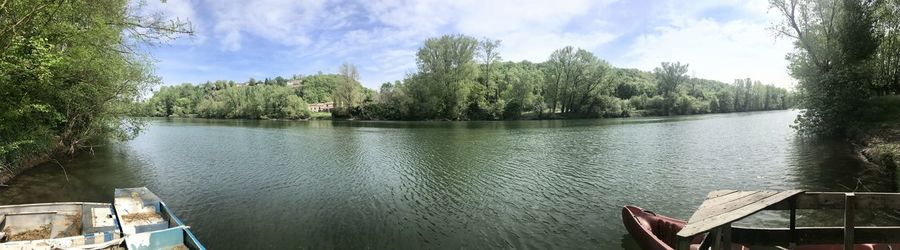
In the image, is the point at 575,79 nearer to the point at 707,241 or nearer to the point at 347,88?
the point at 347,88

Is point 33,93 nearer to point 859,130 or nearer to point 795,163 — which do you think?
point 795,163

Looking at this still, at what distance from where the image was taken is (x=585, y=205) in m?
15.9

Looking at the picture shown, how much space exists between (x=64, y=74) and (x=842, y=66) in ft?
159

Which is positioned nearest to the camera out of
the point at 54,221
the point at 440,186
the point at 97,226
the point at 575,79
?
the point at 97,226

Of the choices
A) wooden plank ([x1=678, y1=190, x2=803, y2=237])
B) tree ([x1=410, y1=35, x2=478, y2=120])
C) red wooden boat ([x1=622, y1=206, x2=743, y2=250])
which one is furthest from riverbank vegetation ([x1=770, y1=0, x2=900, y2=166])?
tree ([x1=410, y1=35, x2=478, y2=120])

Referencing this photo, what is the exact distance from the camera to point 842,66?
→ 30531 mm

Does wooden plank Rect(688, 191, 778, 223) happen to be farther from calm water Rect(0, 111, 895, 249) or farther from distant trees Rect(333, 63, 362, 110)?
distant trees Rect(333, 63, 362, 110)

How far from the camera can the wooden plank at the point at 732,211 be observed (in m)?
5.47

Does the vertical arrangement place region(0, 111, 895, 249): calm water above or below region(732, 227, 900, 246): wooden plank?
below

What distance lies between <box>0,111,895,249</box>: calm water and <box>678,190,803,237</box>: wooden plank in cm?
552

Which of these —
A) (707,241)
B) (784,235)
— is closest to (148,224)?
(707,241)

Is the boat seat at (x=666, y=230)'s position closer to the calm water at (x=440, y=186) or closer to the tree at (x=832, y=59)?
the calm water at (x=440, y=186)

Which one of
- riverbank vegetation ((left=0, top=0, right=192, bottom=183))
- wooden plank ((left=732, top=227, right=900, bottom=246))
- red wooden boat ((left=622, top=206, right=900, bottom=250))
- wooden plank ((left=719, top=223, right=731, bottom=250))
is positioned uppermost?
riverbank vegetation ((left=0, top=0, right=192, bottom=183))

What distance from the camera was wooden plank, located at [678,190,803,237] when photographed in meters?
5.47
